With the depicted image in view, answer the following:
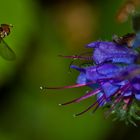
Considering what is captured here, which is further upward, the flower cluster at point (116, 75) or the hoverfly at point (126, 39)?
the hoverfly at point (126, 39)

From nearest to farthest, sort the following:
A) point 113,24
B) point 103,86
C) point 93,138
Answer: point 103,86, point 93,138, point 113,24

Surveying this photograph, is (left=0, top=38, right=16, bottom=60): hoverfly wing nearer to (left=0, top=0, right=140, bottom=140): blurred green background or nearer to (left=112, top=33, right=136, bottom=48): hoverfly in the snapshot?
(left=0, top=0, right=140, bottom=140): blurred green background

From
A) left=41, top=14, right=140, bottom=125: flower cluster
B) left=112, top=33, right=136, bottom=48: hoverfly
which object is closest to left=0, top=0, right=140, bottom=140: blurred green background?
left=41, top=14, right=140, bottom=125: flower cluster

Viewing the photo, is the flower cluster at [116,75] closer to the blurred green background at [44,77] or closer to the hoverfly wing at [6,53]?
the hoverfly wing at [6,53]

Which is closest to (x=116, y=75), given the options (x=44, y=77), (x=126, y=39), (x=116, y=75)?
(x=116, y=75)

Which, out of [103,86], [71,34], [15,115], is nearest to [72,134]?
[15,115]

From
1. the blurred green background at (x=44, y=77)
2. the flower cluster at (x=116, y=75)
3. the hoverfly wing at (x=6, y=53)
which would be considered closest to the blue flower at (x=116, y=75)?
the flower cluster at (x=116, y=75)

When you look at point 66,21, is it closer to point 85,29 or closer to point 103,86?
point 85,29
